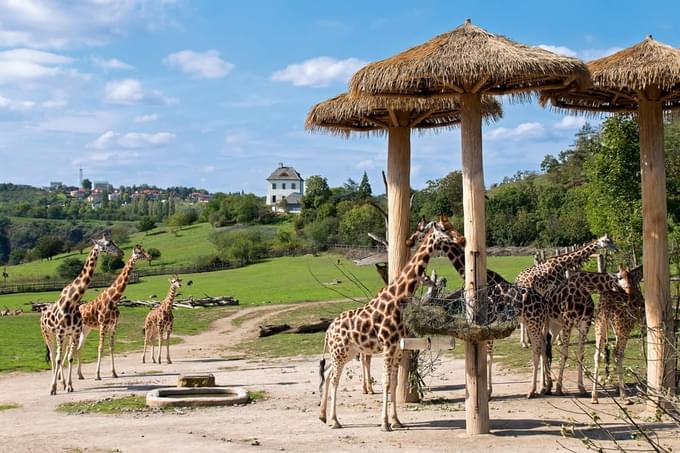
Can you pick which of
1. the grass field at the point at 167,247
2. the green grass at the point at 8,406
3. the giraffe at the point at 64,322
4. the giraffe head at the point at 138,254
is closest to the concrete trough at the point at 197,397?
the green grass at the point at 8,406

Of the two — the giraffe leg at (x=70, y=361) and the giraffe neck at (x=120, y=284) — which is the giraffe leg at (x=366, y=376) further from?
the giraffe neck at (x=120, y=284)

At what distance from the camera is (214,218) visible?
106 meters

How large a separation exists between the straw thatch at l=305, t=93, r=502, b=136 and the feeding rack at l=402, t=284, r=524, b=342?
376 cm

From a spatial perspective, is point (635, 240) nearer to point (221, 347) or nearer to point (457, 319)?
point (221, 347)

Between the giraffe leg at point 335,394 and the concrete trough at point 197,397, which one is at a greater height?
the giraffe leg at point 335,394

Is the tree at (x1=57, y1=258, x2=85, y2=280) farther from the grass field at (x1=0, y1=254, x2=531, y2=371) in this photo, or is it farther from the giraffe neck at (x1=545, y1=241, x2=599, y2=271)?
the giraffe neck at (x1=545, y1=241, x2=599, y2=271)

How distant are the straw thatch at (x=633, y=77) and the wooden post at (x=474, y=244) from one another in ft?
5.89

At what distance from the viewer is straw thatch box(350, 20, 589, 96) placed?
39.3 feet

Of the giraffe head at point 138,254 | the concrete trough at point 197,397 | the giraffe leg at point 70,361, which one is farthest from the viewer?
the giraffe head at point 138,254

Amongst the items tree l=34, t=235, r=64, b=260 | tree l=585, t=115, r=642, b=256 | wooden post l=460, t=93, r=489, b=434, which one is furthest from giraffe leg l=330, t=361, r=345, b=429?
tree l=34, t=235, r=64, b=260

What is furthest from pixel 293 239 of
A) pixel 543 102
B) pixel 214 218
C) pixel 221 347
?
pixel 543 102

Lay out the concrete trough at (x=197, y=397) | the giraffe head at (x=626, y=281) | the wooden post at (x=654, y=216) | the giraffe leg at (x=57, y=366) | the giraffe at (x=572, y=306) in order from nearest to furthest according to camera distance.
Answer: the wooden post at (x=654, y=216), the concrete trough at (x=197, y=397), the giraffe at (x=572, y=306), the giraffe head at (x=626, y=281), the giraffe leg at (x=57, y=366)

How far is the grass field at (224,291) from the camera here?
29048mm

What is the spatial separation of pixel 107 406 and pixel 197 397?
1.68 m
